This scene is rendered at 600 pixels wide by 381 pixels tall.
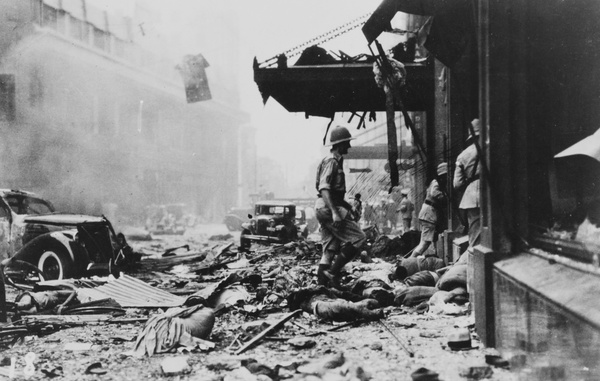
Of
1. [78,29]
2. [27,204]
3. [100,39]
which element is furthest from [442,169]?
[100,39]

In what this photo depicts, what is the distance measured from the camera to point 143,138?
112 feet

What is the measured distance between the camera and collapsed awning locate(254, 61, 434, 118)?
35.5ft

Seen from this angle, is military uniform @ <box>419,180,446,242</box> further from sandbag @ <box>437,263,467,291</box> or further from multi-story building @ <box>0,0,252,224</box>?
multi-story building @ <box>0,0,252,224</box>

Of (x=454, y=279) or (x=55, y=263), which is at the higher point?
(x=454, y=279)

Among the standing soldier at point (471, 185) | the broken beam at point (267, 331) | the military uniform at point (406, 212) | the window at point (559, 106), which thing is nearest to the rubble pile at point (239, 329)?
the broken beam at point (267, 331)

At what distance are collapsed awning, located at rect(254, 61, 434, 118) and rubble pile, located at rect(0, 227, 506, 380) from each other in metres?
4.47

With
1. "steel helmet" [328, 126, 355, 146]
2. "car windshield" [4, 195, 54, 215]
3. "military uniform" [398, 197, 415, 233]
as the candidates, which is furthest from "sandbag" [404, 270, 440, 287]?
"military uniform" [398, 197, 415, 233]

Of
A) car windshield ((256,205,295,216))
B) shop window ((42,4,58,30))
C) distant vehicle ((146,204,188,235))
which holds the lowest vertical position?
distant vehicle ((146,204,188,235))

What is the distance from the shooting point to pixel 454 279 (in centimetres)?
575

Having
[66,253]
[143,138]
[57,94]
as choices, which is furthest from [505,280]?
[143,138]

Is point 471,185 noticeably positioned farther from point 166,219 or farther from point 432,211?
point 166,219

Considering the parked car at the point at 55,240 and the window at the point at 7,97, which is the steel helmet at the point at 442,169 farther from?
the window at the point at 7,97

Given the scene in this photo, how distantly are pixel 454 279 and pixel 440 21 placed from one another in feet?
9.87

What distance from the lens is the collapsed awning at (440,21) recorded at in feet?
20.0
